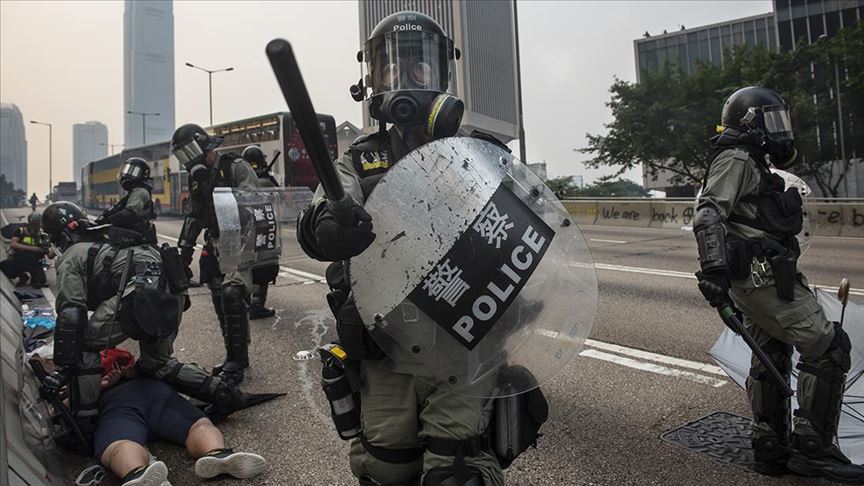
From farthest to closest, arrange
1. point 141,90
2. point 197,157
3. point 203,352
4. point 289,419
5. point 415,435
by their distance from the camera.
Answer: point 141,90, point 203,352, point 197,157, point 289,419, point 415,435

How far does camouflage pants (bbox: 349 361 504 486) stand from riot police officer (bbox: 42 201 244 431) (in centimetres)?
212

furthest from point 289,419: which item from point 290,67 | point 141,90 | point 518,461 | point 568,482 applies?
point 141,90

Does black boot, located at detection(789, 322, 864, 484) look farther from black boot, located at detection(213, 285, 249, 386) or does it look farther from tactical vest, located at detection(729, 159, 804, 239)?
black boot, located at detection(213, 285, 249, 386)

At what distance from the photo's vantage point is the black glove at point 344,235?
1465mm

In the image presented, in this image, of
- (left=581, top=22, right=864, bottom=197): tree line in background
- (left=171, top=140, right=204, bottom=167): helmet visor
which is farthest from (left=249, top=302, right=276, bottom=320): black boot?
(left=581, top=22, right=864, bottom=197): tree line in background

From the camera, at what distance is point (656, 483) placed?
266cm

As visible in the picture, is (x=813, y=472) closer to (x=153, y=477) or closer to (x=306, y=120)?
(x=306, y=120)

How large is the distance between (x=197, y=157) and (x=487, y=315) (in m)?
Result: 4.01

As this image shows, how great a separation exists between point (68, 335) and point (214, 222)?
6.41ft

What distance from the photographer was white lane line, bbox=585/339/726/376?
4.20 m

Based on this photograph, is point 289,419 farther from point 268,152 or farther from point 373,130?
point 268,152

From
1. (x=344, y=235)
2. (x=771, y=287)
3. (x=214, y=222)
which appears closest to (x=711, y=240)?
(x=771, y=287)

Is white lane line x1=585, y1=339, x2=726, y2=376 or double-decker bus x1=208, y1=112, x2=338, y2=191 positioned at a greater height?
double-decker bus x1=208, y1=112, x2=338, y2=191

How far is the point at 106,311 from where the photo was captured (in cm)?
344
